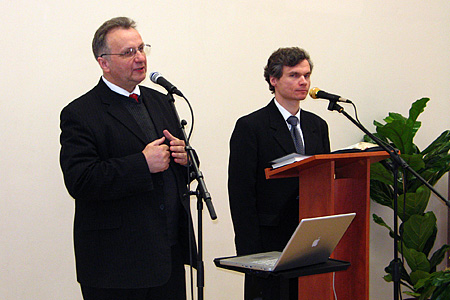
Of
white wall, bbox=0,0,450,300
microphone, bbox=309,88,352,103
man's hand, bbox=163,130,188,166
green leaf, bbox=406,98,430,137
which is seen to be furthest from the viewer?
green leaf, bbox=406,98,430,137

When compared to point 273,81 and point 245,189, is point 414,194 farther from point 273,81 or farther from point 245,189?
point 245,189

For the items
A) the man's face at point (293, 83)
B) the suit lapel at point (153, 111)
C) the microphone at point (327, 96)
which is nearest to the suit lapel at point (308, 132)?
the man's face at point (293, 83)

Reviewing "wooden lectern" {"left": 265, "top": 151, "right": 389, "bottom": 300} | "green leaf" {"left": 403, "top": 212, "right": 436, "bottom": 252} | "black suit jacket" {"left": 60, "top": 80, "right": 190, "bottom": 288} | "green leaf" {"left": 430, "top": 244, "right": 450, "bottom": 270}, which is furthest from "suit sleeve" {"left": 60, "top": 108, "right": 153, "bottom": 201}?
"green leaf" {"left": 430, "top": 244, "right": 450, "bottom": 270}

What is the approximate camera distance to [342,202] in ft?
8.92

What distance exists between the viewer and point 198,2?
4.03 m

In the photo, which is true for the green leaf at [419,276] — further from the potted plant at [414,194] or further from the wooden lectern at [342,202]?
the wooden lectern at [342,202]

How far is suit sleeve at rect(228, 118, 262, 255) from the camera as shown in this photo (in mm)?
2850

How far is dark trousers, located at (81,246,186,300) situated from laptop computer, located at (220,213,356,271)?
1.33 feet

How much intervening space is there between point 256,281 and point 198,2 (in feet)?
8.02

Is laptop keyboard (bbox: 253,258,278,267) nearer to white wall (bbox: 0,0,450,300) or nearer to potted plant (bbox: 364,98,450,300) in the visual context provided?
white wall (bbox: 0,0,450,300)

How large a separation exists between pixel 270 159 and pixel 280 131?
168mm

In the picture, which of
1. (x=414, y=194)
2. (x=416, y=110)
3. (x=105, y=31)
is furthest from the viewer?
(x=416, y=110)

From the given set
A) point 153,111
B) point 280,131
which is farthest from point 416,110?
point 153,111

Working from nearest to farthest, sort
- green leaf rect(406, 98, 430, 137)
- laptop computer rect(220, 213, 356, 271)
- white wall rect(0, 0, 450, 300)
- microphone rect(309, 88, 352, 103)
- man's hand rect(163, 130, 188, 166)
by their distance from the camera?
laptop computer rect(220, 213, 356, 271) < man's hand rect(163, 130, 188, 166) < microphone rect(309, 88, 352, 103) < white wall rect(0, 0, 450, 300) < green leaf rect(406, 98, 430, 137)
